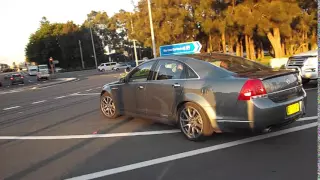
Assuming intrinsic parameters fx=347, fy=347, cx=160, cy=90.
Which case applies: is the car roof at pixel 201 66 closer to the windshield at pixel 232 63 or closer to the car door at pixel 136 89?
the windshield at pixel 232 63

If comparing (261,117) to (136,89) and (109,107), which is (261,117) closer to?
(136,89)

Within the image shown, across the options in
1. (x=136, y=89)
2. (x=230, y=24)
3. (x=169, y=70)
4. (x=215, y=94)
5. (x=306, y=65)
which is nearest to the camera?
(x=215, y=94)

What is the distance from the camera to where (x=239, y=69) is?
589cm

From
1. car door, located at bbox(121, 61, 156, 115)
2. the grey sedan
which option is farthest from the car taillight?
car door, located at bbox(121, 61, 156, 115)

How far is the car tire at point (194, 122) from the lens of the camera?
5723mm

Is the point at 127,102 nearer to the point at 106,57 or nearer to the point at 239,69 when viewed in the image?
the point at 239,69

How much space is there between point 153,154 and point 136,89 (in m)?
2.13

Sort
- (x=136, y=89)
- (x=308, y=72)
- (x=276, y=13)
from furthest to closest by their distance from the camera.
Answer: (x=276, y=13)
(x=308, y=72)
(x=136, y=89)

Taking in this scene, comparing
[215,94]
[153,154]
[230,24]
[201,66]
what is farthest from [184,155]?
[230,24]

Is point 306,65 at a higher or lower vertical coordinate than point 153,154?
higher

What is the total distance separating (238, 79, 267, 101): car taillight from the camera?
5.15m

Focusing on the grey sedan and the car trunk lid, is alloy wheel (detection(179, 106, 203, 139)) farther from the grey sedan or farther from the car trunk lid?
the car trunk lid

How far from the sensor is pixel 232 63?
A: 20.3 ft

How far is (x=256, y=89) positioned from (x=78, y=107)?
754 cm
